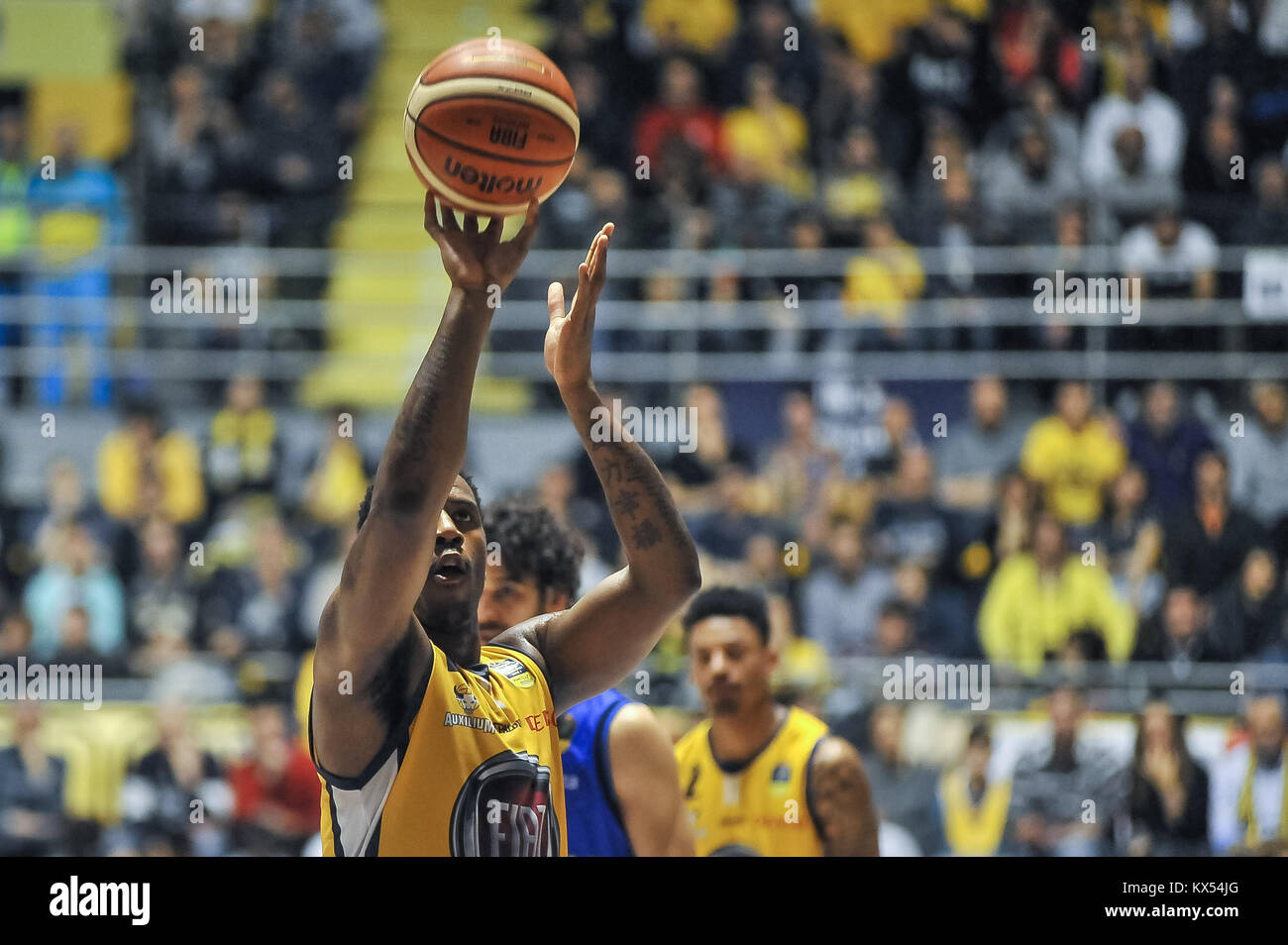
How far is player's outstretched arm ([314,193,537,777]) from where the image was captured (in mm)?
2682

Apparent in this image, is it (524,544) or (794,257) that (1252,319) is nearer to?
(794,257)

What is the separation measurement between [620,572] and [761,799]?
1.46m

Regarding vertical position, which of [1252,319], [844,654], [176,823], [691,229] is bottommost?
[176,823]

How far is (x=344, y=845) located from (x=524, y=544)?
157cm

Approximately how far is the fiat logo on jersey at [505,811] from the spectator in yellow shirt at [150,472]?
6061 mm

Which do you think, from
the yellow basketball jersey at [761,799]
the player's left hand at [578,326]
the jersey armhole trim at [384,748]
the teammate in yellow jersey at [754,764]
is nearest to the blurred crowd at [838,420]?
the teammate in yellow jersey at [754,764]

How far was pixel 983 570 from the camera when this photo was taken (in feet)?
26.2

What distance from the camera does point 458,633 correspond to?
3.19 m

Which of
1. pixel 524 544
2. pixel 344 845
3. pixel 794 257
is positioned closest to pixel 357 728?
pixel 344 845

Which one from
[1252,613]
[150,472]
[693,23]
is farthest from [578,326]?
[693,23]

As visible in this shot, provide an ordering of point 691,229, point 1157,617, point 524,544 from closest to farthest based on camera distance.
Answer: point 524,544
point 1157,617
point 691,229

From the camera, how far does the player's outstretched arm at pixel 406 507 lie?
2682mm

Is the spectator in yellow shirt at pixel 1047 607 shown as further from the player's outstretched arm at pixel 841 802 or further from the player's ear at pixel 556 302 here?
the player's ear at pixel 556 302

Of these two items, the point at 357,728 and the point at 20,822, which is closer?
the point at 357,728
